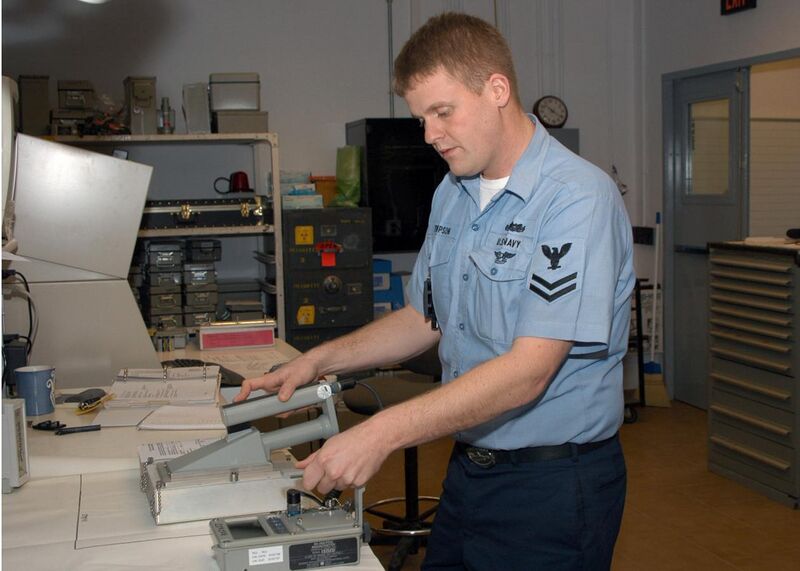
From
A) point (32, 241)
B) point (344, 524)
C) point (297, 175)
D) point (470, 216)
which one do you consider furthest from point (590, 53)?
point (344, 524)

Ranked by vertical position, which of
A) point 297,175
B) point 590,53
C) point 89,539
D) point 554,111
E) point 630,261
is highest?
point 590,53

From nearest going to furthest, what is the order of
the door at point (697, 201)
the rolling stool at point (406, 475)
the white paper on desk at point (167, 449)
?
the white paper on desk at point (167, 449) < the rolling stool at point (406, 475) < the door at point (697, 201)

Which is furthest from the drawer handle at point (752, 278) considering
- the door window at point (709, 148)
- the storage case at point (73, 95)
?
the storage case at point (73, 95)

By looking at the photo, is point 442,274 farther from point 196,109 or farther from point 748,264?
point 196,109

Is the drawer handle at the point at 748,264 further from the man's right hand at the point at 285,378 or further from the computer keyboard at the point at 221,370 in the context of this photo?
the man's right hand at the point at 285,378

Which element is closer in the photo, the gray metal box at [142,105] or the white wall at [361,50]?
the gray metal box at [142,105]

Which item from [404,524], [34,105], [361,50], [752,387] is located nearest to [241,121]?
[34,105]

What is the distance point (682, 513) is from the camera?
13.4ft

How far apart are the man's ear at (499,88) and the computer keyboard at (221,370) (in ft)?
5.14

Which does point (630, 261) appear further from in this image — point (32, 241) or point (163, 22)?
point (163, 22)

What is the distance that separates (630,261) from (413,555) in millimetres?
2186

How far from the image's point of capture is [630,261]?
1.80 metres

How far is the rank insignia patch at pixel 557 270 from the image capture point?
1615 mm

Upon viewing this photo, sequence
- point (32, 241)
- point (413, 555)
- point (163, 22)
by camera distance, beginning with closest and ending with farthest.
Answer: point (32, 241), point (413, 555), point (163, 22)
